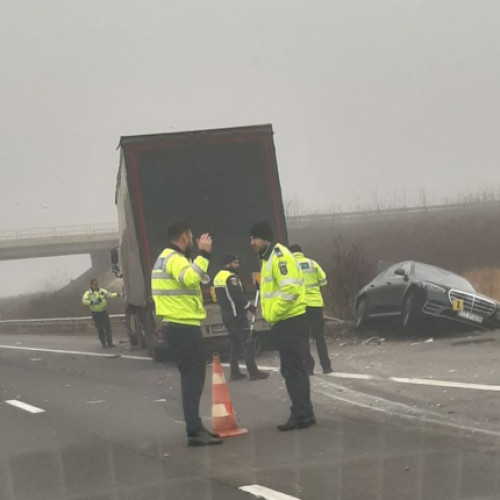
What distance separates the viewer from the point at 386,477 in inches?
257

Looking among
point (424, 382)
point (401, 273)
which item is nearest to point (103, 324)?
Answer: point (401, 273)

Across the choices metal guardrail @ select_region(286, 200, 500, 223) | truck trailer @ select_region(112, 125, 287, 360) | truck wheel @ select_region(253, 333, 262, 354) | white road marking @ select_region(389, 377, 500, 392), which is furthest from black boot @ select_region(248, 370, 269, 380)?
metal guardrail @ select_region(286, 200, 500, 223)

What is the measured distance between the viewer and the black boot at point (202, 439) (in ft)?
26.7

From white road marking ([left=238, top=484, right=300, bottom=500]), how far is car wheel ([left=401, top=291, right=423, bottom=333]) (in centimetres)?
1006

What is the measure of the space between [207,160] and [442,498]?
10.4 metres

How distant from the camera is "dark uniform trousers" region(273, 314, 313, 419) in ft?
28.7

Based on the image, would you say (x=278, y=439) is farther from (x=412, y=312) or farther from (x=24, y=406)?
(x=412, y=312)

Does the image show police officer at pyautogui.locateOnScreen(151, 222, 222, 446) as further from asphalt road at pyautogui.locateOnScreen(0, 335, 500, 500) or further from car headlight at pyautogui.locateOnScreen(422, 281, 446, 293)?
car headlight at pyautogui.locateOnScreen(422, 281, 446, 293)

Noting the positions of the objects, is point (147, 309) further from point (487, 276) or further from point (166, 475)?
point (487, 276)

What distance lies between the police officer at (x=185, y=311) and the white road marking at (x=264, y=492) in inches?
69.9

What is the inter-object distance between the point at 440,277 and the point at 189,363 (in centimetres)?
922

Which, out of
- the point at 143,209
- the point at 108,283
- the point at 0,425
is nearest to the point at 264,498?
the point at 0,425

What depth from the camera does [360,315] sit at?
17.8 meters

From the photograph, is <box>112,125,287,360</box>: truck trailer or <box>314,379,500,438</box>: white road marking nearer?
<box>314,379,500,438</box>: white road marking
